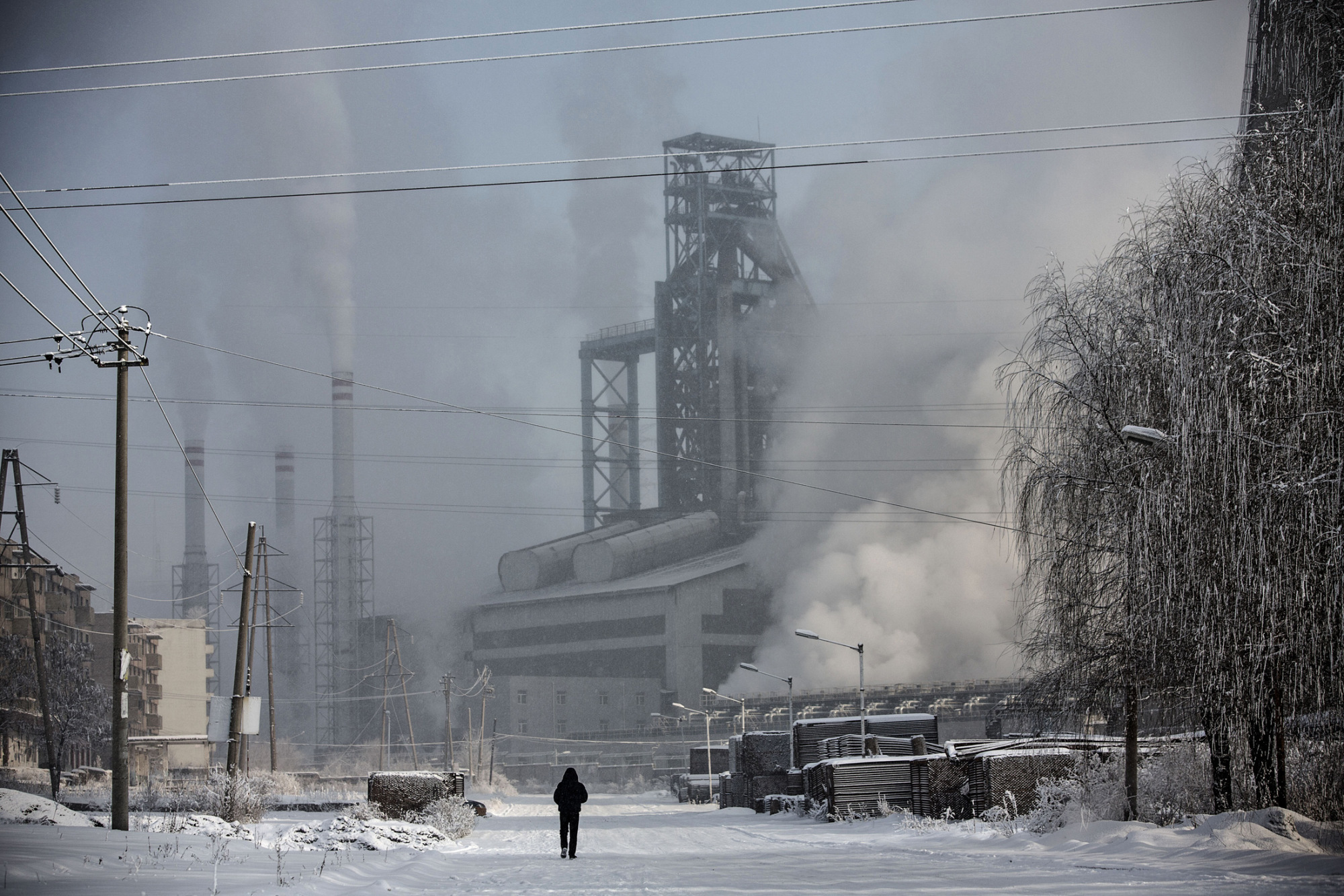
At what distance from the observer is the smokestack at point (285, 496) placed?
3292 inches

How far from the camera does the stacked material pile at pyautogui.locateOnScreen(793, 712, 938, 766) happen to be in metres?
37.2

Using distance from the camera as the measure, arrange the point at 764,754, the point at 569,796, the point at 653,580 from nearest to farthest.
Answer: the point at 569,796
the point at 764,754
the point at 653,580

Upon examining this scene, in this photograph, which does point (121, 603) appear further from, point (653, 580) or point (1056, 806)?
point (653, 580)

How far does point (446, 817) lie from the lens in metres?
21.4

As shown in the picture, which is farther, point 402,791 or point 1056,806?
point 402,791

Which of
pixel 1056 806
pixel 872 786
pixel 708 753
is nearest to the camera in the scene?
pixel 1056 806

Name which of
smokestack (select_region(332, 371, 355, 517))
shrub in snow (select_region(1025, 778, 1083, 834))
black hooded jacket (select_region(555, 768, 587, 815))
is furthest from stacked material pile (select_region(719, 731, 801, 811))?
smokestack (select_region(332, 371, 355, 517))

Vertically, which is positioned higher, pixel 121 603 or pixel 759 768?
pixel 121 603

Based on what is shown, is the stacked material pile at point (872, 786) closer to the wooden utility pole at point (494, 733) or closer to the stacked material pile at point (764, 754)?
the stacked material pile at point (764, 754)

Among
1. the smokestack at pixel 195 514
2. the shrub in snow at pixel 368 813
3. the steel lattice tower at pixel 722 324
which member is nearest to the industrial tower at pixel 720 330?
the steel lattice tower at pixel 722 324

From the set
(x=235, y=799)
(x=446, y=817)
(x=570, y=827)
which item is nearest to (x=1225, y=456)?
(x=570, y=827)

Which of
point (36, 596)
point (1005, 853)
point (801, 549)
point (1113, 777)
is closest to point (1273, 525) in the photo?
point (1005, 853)

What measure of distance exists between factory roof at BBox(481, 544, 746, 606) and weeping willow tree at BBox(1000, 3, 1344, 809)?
55828mm

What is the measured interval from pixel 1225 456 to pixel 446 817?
14821 mm
